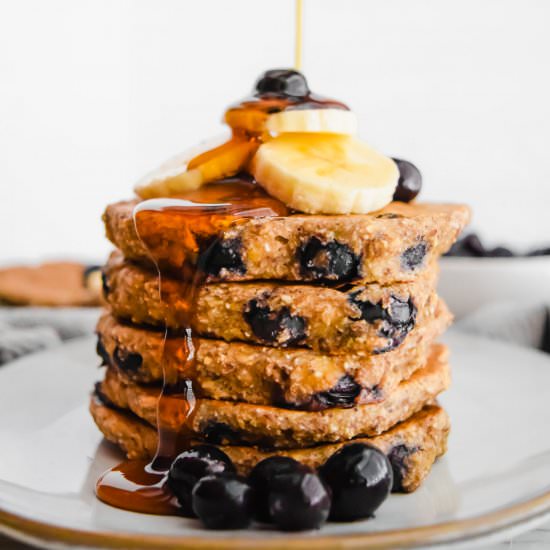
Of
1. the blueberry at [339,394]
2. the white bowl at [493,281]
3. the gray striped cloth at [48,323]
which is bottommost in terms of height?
the gray striped cloth at [48,323]

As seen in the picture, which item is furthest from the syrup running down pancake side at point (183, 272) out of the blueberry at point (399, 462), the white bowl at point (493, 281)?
the white bowl at point (493, 281)

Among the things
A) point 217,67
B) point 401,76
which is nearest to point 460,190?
point 401,76

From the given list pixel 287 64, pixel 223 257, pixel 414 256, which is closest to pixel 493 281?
pixel 414 256

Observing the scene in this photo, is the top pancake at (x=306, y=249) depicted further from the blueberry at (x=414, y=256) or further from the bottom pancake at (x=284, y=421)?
the bottom pancake at (x=284, y=421)

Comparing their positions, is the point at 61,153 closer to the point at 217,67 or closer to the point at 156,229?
Answer: the point at 217,67

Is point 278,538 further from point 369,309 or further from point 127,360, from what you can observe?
point 127,360

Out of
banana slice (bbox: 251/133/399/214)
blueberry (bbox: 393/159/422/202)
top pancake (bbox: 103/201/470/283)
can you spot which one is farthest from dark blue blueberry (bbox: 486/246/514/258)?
top pancake (bbox: 103/201/470/283)

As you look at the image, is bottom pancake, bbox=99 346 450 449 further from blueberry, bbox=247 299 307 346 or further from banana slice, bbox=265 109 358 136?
banana slice, bbox=265 109 358 136
